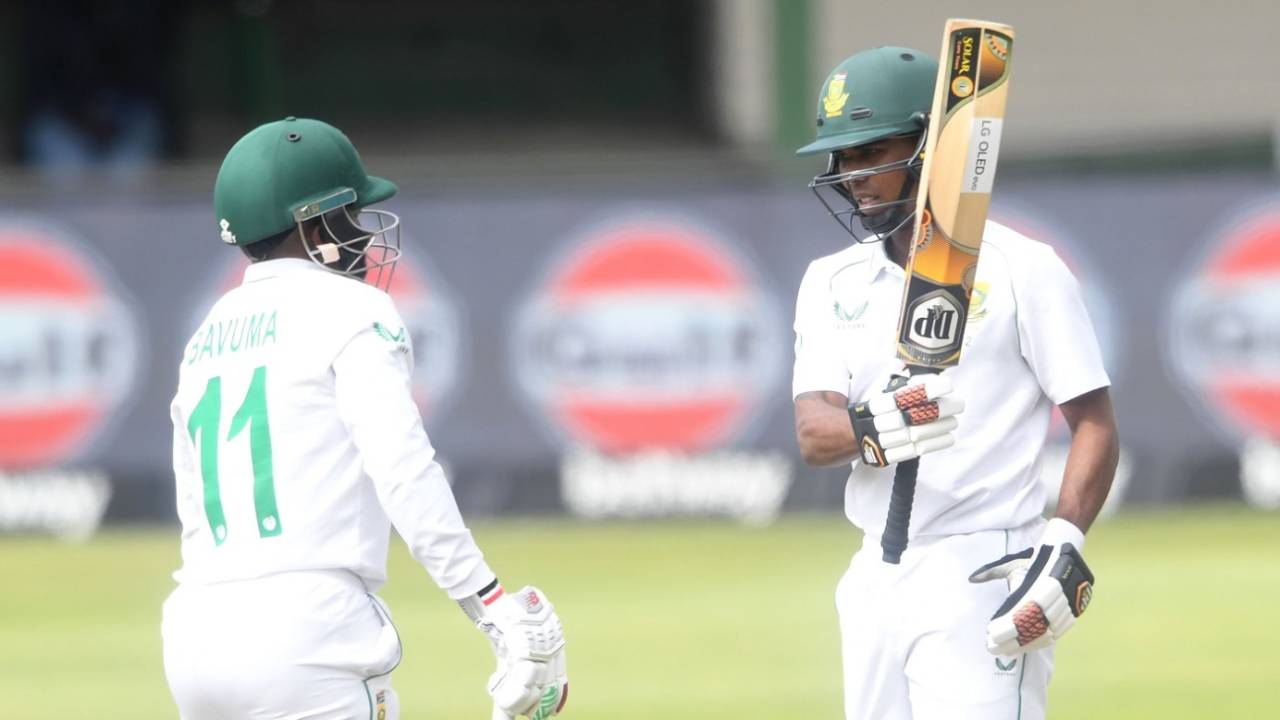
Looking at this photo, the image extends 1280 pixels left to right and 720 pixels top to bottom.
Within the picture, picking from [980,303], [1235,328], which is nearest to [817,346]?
[980,303]

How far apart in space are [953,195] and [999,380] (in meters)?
0.45

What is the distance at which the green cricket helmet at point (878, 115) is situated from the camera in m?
4.51

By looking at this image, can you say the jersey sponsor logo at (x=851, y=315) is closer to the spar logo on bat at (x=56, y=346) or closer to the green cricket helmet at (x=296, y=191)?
the green cricket helmet at (x=296, y=191)

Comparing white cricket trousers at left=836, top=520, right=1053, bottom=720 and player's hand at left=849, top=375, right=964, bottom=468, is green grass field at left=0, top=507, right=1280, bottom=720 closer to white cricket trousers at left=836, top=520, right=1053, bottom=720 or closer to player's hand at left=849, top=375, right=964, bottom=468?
white cricket trousers at left=836, top=520, right=1053, bottom=720

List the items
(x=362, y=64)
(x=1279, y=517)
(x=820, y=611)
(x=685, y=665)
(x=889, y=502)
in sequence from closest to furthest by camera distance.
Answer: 1. (x=889, y=502)
2. (x=685, y=665)
3. (x=820, y=611)
4. (x=1279, y=517)
5. (x=362, y=64)

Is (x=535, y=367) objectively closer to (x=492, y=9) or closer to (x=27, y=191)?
(x=27, y=191)

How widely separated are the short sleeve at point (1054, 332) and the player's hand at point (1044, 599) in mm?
329

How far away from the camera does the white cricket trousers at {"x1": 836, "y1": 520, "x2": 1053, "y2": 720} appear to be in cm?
436

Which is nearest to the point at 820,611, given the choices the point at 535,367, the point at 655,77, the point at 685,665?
the point at 685,665

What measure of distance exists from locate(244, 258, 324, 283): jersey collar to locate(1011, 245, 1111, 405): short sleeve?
4.96ft

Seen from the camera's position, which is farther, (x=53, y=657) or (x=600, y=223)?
(x=600, y=223)

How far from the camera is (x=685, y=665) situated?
8750 mm

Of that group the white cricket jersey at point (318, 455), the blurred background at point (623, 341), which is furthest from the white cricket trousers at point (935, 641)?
the blurred background at point (623, 341)

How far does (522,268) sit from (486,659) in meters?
4.27
